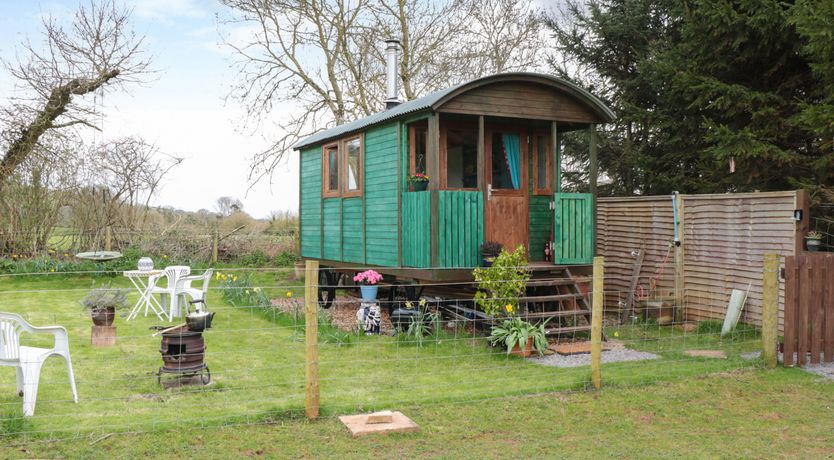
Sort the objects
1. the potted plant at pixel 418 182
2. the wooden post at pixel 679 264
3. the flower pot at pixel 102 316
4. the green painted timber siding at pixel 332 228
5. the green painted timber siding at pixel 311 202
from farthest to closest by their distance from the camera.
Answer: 1. the green painted timber siding at pixel 311 202
2. the green painted timber siding at pixel 332 228
3. the wooden post at pixel 679 264
4. the potted plant at pixel 418 182
5. the flower pot at pixel 102 316

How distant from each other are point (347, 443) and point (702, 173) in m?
11.2

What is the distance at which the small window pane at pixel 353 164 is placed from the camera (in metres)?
10.9

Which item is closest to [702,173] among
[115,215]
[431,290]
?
[431,290]

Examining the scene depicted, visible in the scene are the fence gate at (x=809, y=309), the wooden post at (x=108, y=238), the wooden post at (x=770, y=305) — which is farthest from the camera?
the wooden post at (x=108, y=238)

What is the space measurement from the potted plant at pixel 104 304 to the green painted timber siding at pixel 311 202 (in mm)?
4476

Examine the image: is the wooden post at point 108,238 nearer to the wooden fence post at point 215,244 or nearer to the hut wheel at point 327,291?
the wooden fence post at point 215,244

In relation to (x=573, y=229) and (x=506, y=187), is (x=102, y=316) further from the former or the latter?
(x=573, y=229)

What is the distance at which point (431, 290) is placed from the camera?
426 inches

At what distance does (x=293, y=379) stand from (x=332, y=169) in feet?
19.6

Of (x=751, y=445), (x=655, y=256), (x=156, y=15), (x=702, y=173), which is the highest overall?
(x=156, y=15)

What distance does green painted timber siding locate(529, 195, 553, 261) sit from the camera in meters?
9.78

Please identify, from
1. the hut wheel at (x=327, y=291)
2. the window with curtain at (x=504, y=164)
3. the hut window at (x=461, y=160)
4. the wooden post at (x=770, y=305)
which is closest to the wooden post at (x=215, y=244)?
the hut wheel at (x=327, y=291)

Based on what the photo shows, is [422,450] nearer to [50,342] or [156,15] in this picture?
[50,342]

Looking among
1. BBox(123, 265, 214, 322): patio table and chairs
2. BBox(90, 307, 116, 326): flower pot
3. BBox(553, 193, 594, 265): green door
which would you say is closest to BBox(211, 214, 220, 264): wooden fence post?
BBox(123, 265, 214, 322): patio table and chairs
